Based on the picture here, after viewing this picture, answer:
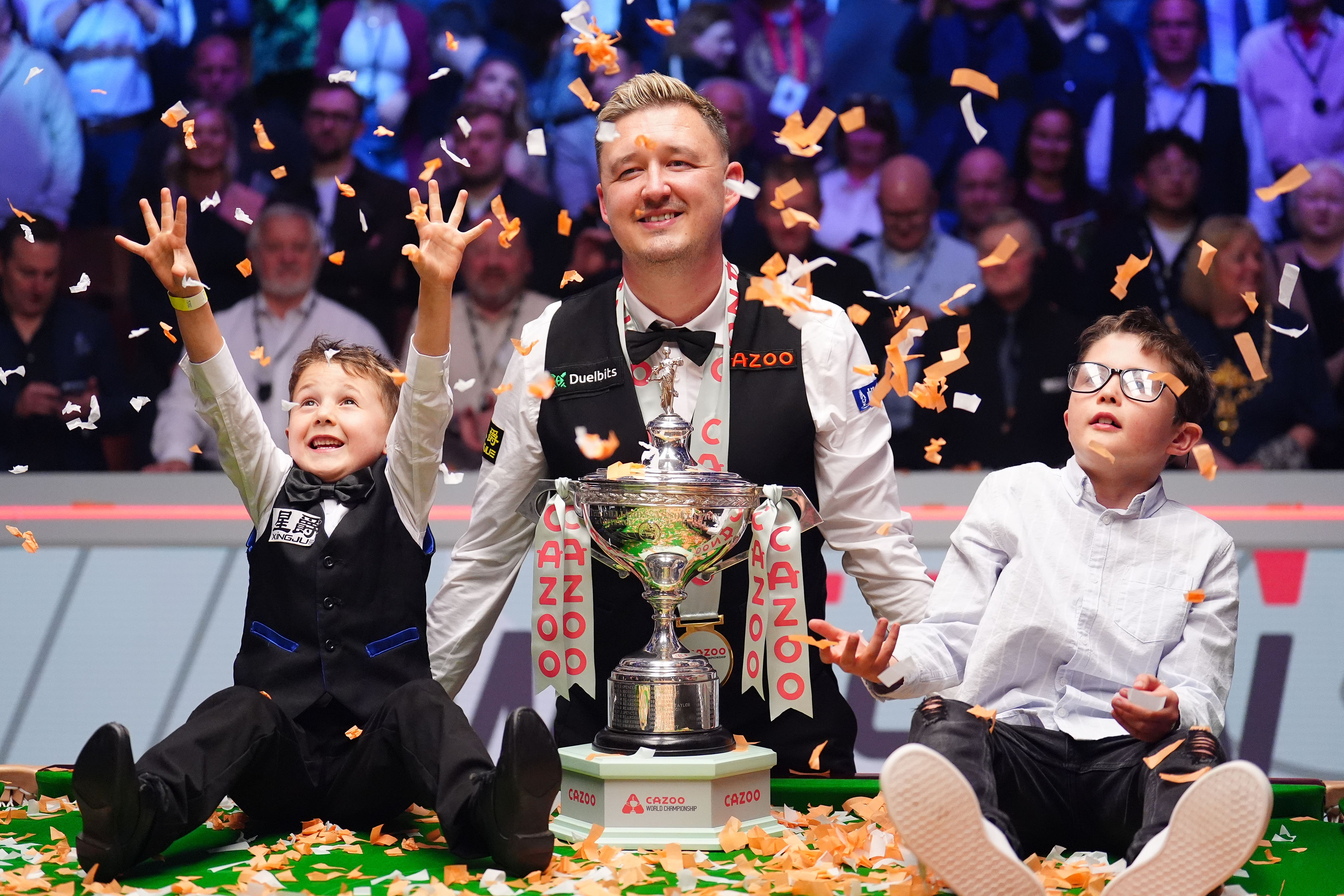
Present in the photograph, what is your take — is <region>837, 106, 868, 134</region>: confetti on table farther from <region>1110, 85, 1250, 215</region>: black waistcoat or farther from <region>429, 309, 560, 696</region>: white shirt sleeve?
<region>429, 309, 560, 696</region>: white shirt sleeve

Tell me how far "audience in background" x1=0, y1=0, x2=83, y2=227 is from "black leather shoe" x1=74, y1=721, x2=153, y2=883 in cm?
459

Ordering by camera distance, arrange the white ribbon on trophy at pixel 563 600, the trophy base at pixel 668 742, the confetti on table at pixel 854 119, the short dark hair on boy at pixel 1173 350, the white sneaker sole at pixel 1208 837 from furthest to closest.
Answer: the confetti on table at pixel 854 119
the white ribbon on trophy at pixel 563 600
the short dark hair on boy at pixel 1173 350
the trophy base at pixel 668 742
the white sneaker sole at pixel 1208 837

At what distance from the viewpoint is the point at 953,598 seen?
193cm

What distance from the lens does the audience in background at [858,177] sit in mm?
5355

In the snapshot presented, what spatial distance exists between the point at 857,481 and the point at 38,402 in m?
4.27

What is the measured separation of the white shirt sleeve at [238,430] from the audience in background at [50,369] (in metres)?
3.53

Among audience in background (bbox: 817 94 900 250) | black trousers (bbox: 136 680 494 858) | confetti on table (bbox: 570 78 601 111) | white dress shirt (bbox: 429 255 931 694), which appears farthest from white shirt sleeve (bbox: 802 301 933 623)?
audience in background (bbox: 817 94 900 250)

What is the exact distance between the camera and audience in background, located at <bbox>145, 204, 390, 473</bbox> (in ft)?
17.1

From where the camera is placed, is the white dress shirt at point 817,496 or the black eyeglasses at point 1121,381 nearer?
the black eyeglasses at point 1121,381

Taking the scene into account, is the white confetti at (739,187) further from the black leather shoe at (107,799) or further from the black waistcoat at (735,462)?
the black leather shoe at (107,799)

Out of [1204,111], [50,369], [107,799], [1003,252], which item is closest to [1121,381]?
[107,799]

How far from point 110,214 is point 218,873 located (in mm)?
4564

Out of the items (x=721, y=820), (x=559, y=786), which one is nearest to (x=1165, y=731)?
(x=721, y=820)

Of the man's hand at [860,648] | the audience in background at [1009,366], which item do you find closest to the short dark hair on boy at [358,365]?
the man's hand at [860,648]
